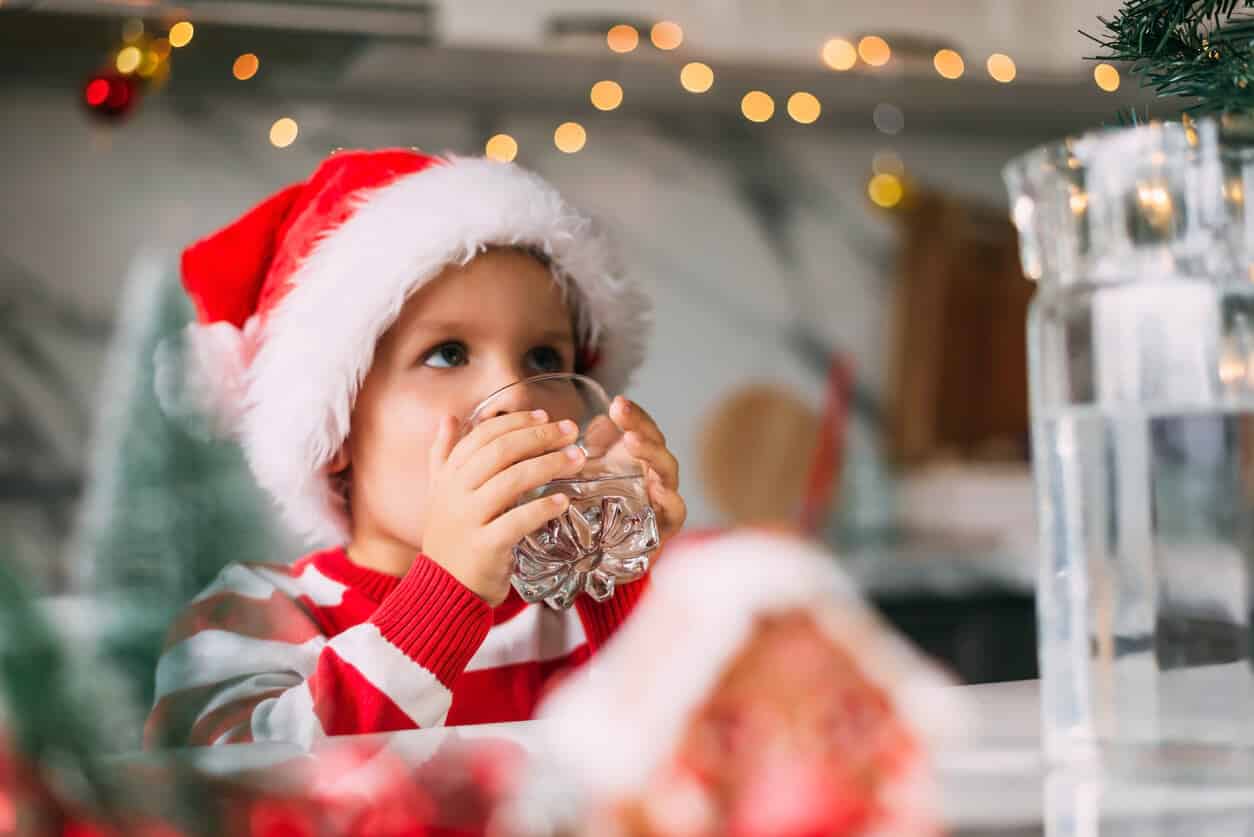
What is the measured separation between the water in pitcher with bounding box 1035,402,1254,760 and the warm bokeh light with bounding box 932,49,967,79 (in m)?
1.86

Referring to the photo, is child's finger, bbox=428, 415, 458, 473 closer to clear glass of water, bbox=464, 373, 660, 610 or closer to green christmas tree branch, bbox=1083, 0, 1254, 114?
clear glass of water, bbox=464, 373, 660, 610

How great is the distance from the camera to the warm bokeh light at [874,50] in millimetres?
2002

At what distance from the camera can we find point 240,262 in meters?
0.74

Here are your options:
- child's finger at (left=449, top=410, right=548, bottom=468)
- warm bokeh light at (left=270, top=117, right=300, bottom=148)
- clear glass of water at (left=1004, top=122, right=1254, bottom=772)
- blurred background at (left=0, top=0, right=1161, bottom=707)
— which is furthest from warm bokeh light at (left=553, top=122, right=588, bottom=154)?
clear glass of water at (left=1004, top=122, right=1254, bottom=772)

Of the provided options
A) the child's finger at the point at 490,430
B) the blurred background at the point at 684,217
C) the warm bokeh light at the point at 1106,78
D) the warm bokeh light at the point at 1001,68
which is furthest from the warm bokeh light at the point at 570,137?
the child's finger at the point at 490,430

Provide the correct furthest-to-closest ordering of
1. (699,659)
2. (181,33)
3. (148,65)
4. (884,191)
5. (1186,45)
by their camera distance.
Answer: (884,191), (181,33), (148,65), (1186,45), (699,659)

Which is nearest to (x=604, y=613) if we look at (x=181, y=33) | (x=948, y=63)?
(x=181, y=33)

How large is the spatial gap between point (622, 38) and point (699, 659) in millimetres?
1760

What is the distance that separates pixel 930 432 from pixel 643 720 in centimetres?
211

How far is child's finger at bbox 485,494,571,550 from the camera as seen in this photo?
0.56 metres

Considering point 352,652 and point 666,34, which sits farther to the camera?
point 666,34

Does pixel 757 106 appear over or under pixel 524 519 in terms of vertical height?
over

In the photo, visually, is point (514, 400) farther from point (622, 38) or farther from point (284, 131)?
point (622, 38)

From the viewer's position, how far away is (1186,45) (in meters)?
0.48
